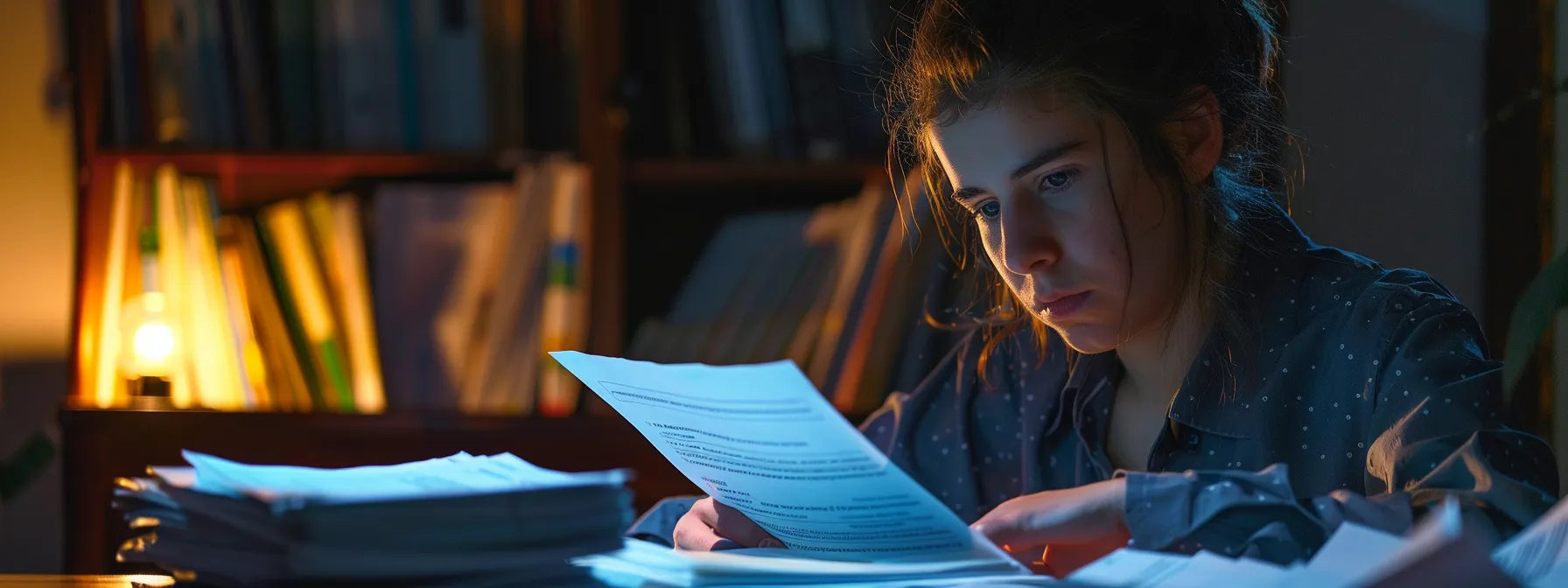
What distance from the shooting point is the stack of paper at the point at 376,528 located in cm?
52

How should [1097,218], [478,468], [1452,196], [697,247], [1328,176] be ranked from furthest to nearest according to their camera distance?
[697,247] → [1328,176] → [1452,196] → [1097,218] → [478,468]

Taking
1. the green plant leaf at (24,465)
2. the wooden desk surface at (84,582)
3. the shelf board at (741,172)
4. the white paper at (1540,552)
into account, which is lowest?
the green plant leaf at (24,465)

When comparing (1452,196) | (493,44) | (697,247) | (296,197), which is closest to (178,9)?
(296,197)

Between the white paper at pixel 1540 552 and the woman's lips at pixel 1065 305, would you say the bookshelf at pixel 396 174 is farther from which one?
the white paper at pixel 1540 552

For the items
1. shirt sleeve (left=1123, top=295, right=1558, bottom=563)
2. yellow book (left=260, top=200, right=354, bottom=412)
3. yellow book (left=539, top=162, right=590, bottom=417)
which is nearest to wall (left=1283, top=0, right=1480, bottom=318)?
shirt sleeve (left=1123, top=295, right=1558, bottom=563)

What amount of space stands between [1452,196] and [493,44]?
120 centimetres

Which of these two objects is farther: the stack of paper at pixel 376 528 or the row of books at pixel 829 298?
the row of books at pixel 829 298

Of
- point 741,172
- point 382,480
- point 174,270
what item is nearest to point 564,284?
point 741,172

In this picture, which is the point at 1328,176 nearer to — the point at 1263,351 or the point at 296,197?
the point at 1263,351

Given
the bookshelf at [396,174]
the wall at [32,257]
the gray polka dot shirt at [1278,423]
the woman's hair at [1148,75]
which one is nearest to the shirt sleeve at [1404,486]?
the gray polka dot shirt at [1278,423]

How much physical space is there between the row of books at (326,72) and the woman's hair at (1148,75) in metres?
0.81

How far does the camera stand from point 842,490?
0.54 meters

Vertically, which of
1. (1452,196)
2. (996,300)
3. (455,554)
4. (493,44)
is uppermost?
(493,44)

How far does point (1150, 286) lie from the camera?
2.89 feet
